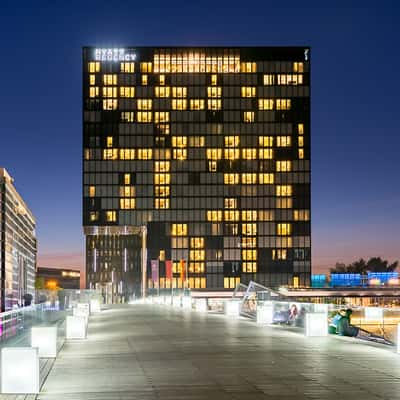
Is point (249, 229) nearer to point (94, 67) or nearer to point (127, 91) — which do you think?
point (127, 91)

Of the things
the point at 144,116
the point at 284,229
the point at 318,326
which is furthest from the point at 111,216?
the point at 318,326

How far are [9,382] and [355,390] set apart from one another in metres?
5.80

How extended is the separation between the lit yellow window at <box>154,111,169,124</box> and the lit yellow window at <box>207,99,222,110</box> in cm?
937

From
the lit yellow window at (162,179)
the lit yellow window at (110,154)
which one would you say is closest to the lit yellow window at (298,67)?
the lit yellow window at (162,179)

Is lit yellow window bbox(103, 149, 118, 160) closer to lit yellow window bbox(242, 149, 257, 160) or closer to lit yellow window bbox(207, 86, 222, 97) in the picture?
lit yellow window bbox(207, 86, 222, 97)

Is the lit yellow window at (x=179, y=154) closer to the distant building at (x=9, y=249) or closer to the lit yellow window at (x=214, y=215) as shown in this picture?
the lit yellow window at (x=214, y=215)

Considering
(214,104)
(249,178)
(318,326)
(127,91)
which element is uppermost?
(127,91)

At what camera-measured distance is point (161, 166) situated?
177750 millimetres

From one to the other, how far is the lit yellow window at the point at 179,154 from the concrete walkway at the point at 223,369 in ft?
495

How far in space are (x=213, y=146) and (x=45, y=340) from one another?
6324 inches

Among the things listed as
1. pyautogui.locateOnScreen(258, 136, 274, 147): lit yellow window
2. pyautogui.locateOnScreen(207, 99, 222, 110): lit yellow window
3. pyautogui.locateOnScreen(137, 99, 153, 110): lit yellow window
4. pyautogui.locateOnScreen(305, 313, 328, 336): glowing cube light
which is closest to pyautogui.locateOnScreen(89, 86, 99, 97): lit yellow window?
pyautogui.locateOnScreen(137, 99, 153, 110): lit yellow window

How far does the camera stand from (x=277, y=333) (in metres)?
29.4

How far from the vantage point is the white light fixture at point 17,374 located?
13.4m

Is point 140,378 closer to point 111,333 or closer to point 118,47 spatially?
point 111,333
